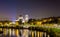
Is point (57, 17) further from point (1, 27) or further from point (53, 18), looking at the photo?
point (1, 27)

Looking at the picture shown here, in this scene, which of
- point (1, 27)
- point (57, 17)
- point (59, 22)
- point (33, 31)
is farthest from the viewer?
point (1, 27)

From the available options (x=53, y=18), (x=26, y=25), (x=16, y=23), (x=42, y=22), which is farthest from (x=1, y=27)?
(x=53, y=18)

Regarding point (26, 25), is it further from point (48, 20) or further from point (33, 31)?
point (48, 20)

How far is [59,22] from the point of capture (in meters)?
4.93

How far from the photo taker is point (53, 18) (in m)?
5.44

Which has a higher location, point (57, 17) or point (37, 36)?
point (57, 17)

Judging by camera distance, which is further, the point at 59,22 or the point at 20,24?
the point at 20,24

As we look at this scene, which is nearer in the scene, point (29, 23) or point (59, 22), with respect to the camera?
point (59, 22)

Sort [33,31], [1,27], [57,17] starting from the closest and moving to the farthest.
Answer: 1. [57,17]
2. [33,31]
3. [1,27]

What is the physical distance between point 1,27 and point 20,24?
0.83 m

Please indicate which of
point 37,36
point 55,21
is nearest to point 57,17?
point 55,21

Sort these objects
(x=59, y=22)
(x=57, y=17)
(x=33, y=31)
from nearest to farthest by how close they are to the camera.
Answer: (x=59, y=22)
(x=57, y=17)
(x=33, y=31)

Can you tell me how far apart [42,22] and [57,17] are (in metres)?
0.80

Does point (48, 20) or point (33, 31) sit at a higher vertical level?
point (48, 20)
